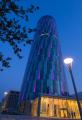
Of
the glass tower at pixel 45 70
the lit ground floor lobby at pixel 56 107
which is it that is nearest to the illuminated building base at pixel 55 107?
the lit ground floor lobby at pixel 56 107

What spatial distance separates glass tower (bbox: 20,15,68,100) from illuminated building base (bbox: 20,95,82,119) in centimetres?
2825

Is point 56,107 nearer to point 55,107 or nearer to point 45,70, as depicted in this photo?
point 55,107

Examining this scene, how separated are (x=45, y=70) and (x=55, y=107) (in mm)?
41269

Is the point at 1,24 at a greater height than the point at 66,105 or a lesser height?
lesser

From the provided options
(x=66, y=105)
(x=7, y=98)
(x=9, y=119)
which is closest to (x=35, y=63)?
(x=7, y=98)

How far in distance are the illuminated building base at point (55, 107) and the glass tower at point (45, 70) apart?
2825cm

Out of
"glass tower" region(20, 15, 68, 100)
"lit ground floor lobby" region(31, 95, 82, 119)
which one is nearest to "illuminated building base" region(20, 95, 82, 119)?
"lit ground floor lobby" region(31, 95, 82, 119)

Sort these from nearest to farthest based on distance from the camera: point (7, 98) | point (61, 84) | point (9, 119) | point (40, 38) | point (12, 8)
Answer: point (12, 8) → point (9, 119) → point (61, 84) → point (40, 38) → point (7, 98)

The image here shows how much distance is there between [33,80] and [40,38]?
87.6 feet

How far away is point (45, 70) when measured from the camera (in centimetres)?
8119

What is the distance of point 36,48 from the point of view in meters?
96.2

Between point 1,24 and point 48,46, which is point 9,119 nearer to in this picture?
point 1,24

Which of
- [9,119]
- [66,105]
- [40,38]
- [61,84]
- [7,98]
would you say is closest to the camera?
[9,119]

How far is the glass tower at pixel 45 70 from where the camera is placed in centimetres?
7875
